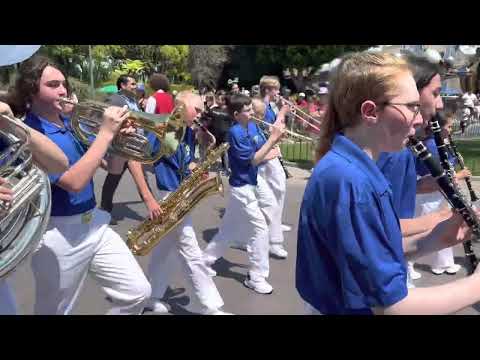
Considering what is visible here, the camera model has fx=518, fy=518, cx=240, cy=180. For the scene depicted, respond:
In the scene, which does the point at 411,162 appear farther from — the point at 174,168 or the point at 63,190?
the point at 174,168

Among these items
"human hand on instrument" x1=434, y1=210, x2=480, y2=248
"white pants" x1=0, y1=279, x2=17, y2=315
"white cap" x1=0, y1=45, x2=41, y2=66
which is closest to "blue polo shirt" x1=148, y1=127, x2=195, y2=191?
"white pants" x1=0, y1=279, x2=17, y2=315

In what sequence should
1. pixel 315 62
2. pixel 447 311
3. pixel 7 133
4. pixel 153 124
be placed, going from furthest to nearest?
pixel 315 62 < pixel 153 124 < pixel 7 133 < pixel 447 311

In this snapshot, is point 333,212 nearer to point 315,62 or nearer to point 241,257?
point 241,257

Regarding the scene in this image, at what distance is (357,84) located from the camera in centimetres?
151

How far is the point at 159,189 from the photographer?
3994 millimetres

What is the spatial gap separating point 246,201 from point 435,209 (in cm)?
173

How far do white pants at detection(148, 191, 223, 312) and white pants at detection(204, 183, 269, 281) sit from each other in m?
0.68

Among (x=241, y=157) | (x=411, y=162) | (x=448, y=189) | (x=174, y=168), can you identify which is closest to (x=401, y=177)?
(x=411, y=162)

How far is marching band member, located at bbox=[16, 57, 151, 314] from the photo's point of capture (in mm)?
2613

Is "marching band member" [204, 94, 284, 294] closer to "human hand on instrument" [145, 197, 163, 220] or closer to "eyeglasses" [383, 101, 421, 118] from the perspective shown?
"human hand on instrument" [145, 197, 163, 220]

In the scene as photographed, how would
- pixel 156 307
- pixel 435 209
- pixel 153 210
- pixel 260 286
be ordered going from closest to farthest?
pixel 153 210 < pixel 156 307 < pixel 260 286 < pixel 435 209

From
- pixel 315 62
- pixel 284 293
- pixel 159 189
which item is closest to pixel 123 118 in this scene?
pixel 159 189

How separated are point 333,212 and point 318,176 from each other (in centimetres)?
13

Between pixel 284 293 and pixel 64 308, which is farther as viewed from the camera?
pixel 284 293
